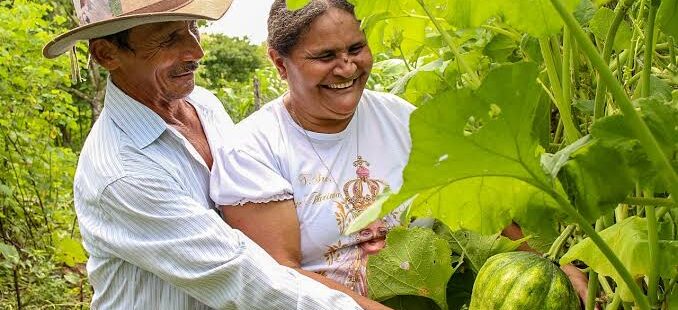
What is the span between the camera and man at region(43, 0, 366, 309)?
1.76 m

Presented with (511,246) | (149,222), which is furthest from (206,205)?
(511,246)

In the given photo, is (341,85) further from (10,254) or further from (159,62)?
(10,254)

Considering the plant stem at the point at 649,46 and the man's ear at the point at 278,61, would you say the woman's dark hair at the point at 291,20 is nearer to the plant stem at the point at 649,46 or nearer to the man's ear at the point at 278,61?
the man's ear at the point at 278,61

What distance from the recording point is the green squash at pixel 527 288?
4.11 ft

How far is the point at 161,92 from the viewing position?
210 centimetres

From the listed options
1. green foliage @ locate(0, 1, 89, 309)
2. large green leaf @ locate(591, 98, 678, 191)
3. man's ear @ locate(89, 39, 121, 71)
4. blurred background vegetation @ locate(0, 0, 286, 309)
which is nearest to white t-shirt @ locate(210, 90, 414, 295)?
man's ear @ locate(89, 39, 121, 71)

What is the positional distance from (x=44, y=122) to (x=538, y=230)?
529 cm

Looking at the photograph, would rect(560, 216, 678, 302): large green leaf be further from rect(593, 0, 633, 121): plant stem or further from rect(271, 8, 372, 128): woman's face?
rect(271, 8, 372, 128): woman's face

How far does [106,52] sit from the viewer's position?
2.04 meters

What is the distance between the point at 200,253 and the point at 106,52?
0.57 metres

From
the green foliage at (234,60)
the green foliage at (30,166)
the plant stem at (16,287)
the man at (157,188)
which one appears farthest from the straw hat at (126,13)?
the green foliage at (234,60)

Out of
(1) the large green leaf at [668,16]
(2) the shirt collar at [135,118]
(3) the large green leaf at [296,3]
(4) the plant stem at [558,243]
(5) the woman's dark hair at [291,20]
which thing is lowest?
(4) the plant stem at [558,243]

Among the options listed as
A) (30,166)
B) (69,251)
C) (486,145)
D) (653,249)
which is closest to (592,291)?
(653,249)

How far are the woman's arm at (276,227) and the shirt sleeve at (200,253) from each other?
0.26 feet
